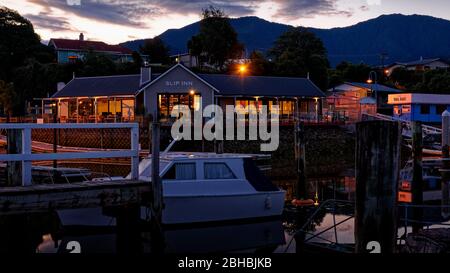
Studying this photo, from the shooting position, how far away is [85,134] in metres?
44.0

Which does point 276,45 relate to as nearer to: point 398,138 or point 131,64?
point 131,64

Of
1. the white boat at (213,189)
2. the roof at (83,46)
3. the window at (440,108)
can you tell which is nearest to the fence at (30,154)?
the white boat at (213,189)

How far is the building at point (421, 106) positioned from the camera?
59438mm

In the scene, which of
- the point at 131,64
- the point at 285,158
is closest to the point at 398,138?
the point at 285,158

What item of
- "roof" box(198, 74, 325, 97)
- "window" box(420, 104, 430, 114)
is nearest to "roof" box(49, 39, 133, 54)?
"roof" box(198, 74, 325, 97)

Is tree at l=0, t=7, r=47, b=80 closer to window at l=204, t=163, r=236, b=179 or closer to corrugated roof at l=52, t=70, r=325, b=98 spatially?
corrugated roof at l=52, t=70, r=325, b=98

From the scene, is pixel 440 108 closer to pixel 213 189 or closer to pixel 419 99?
pixel 419 99

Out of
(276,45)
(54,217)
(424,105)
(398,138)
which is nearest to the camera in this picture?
(398,138)

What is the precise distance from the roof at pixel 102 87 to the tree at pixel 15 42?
28418mm

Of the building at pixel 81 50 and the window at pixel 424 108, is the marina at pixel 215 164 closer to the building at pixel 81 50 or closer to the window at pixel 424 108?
the window at pixel 424 108

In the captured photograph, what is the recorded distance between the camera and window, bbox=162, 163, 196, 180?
17.5m

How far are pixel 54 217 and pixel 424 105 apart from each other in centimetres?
5024

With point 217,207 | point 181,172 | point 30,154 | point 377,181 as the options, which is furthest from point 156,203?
point 217,207

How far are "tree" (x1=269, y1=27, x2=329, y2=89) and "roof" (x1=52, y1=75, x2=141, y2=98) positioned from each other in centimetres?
3106
